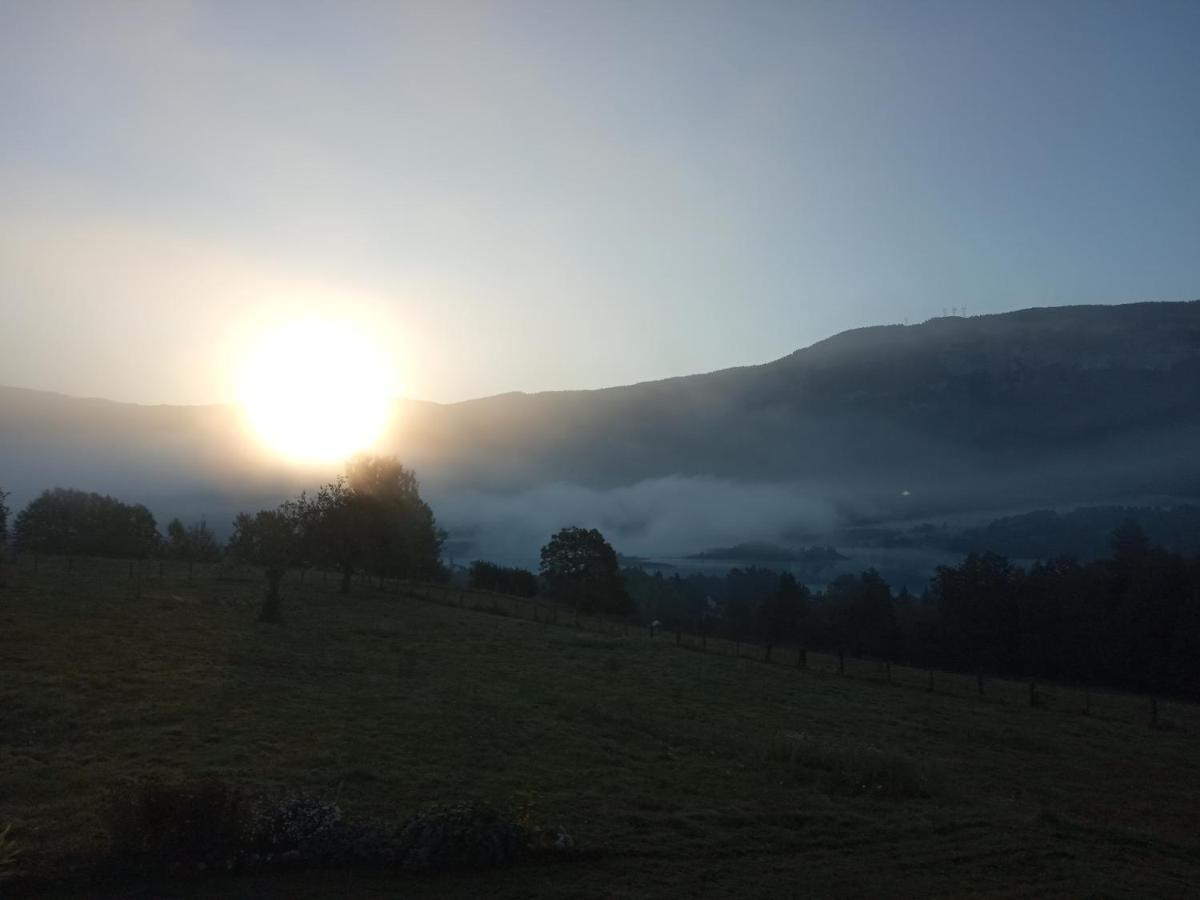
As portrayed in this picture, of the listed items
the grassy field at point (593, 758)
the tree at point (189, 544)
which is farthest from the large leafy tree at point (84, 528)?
the grassy field at point (593, 758)

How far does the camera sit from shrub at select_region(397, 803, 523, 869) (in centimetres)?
1248

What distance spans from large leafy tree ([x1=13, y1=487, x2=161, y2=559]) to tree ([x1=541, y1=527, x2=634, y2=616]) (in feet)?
161

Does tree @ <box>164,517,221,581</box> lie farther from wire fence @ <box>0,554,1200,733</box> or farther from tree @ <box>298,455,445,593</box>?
tree @ <box>298,455,445,593</box>

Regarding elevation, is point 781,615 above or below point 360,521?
below

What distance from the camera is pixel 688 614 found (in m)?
144

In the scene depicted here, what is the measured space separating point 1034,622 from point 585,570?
5339 centimetres

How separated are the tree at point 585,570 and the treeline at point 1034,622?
44.4ft

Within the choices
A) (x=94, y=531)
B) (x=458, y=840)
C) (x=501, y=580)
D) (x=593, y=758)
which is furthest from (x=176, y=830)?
(x=501, y=580)

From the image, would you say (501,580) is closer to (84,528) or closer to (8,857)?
(84,528)

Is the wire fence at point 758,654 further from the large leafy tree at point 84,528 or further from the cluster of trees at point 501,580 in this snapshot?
the cluster of trees at point 501,580

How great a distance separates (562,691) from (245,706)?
12.1 metres

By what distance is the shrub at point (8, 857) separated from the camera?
36.7ft

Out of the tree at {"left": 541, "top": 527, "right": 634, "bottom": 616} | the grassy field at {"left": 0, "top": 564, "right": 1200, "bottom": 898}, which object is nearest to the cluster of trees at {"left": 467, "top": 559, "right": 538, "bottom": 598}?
the tree at {"left": 541, "top": 527, "right": 634, "bottom": 616}

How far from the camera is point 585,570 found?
318 feet
